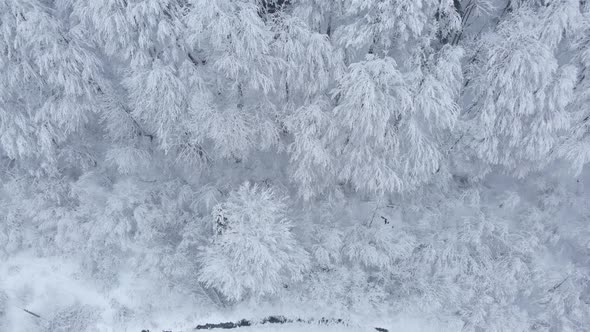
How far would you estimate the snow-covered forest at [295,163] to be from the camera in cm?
925

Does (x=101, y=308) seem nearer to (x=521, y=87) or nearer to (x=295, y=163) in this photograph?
(x=295, y=163)

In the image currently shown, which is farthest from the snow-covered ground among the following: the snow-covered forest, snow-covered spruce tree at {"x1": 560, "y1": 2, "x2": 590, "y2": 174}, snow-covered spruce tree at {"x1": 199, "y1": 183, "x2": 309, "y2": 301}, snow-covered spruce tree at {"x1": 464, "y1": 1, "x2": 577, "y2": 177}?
snow-covered spruce tree at {"x1": 560, "y1": 2, "x2": 590, "y2": 174}

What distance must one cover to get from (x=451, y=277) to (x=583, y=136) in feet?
19.0

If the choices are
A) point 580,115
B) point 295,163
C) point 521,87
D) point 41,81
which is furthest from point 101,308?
point 580,115

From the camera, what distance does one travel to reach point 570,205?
1318 cm

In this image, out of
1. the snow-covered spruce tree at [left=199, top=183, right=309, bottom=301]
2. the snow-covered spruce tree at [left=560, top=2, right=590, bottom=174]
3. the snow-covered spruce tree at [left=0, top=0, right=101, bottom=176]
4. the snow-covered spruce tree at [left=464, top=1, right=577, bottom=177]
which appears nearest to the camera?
the snow-covered spruce tree at [left=464, top=1, right=577, bottom=177]

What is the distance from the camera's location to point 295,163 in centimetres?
1105

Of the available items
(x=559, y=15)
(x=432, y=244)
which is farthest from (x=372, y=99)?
(x=432, y=244)

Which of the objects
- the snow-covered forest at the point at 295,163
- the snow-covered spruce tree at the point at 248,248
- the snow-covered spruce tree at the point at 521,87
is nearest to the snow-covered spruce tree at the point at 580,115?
the snow-covered forest at the point at 295,163

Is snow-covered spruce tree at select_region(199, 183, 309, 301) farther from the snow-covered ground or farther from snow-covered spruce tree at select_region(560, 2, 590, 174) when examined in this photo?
snow-covered spruce tree at select_region(560, 2, 590, 174)

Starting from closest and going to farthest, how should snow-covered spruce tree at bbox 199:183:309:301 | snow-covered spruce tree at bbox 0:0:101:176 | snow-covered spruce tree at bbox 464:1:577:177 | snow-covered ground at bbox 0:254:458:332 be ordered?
1. snow-covered spruce tree at bbox 464:1:577:177
2. snow-covered spruce tree at bbox 0:0:101:176
3. snow-covered spruce tree at bbox 199:183:309:301
4. snow-covered ground at bbox 0:254:458:332

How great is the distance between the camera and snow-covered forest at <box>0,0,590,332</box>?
925 centimetres

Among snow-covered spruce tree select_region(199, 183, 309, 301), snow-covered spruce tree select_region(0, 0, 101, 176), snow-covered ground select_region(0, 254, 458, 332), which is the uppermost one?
snow-covered spruce tree select_region(0, 0, 101, 176)

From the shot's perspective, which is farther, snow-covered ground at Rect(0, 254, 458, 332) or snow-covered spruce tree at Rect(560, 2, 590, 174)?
snow-covered ground at Rect(0, 254, 458, 332)
